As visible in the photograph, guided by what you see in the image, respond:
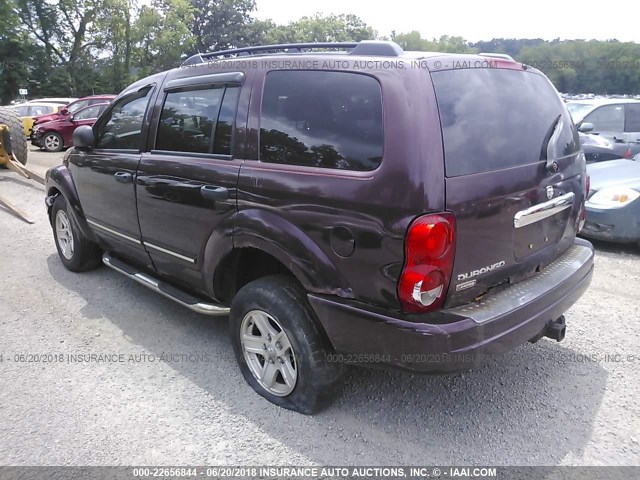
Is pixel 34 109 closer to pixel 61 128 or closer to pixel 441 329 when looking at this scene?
pixel 61 128

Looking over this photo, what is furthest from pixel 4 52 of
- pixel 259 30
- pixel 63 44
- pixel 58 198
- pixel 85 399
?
pixel 85 399

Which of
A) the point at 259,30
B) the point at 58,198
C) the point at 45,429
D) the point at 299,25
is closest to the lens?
the point at 45,429

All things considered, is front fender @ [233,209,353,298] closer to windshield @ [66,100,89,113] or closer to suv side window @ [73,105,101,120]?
suv side window @ [73,105,101,120]

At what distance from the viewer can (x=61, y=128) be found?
1509 cm

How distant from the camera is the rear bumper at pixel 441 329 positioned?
7.32ft

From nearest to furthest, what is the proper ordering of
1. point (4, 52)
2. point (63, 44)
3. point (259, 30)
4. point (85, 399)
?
point (85, 399) < point (4, 52) < point (63, 44) < point (259, 30)

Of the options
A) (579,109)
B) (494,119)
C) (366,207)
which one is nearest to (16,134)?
(366,207)

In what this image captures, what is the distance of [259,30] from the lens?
57.5m

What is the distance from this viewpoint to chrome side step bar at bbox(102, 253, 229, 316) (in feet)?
10.6

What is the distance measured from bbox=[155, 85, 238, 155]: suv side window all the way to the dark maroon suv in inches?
0.6

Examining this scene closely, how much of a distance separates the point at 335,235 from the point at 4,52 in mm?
41218

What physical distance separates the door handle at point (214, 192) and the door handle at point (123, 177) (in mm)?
1001

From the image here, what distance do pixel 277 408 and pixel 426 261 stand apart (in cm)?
131

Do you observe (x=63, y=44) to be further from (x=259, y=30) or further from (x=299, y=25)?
(x=299, y=25)
